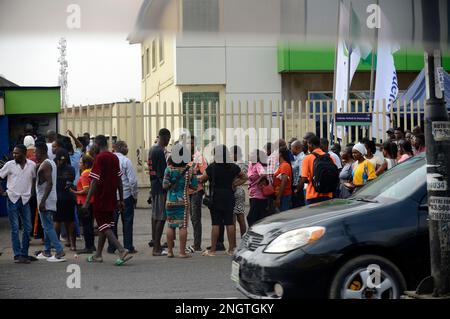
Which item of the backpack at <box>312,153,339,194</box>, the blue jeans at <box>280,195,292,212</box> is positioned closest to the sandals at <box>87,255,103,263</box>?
the blue jeans at <box>280,195,292,212</box>

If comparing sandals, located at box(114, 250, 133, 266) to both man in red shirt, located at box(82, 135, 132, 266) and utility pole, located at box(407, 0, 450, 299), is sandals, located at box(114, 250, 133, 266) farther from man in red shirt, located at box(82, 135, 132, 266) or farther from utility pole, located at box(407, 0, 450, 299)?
utility pole, located at box(407, 0, 450, 299)

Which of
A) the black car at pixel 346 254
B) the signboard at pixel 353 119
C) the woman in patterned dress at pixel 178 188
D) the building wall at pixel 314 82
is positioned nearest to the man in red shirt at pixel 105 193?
the woman in patterned dress at pixel 178 188

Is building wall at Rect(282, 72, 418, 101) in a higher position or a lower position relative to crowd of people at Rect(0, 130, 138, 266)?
higher

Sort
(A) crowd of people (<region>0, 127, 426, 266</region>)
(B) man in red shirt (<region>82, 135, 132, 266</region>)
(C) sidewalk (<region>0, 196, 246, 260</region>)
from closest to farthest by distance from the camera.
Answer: (B) man in red shirt (<region>82, 135, 132, 266</region>), (A) crowd of people (<region>0, 127, 426, 266</region>), (C) sidewalk (<region>0, 196, 246, 260</region>)

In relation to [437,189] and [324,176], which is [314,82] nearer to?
[324,176]

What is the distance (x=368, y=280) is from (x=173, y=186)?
5397 mm

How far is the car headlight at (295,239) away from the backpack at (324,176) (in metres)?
4.29

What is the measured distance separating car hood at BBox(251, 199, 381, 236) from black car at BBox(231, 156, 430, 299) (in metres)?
0.01

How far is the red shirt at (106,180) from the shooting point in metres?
11.4

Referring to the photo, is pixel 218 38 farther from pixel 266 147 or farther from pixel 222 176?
pixel 266 147

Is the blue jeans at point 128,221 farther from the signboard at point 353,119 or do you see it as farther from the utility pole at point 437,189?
the utility pole at point 437,189

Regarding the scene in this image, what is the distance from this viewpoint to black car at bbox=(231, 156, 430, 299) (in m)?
6.76

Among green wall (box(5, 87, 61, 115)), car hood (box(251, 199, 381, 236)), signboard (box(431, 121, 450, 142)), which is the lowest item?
car hood (box(251, 199, 381, 236))

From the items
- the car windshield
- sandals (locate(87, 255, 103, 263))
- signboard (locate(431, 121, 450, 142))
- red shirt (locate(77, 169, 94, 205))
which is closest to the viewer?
signboard (locate(431, 121, 450, 142))
